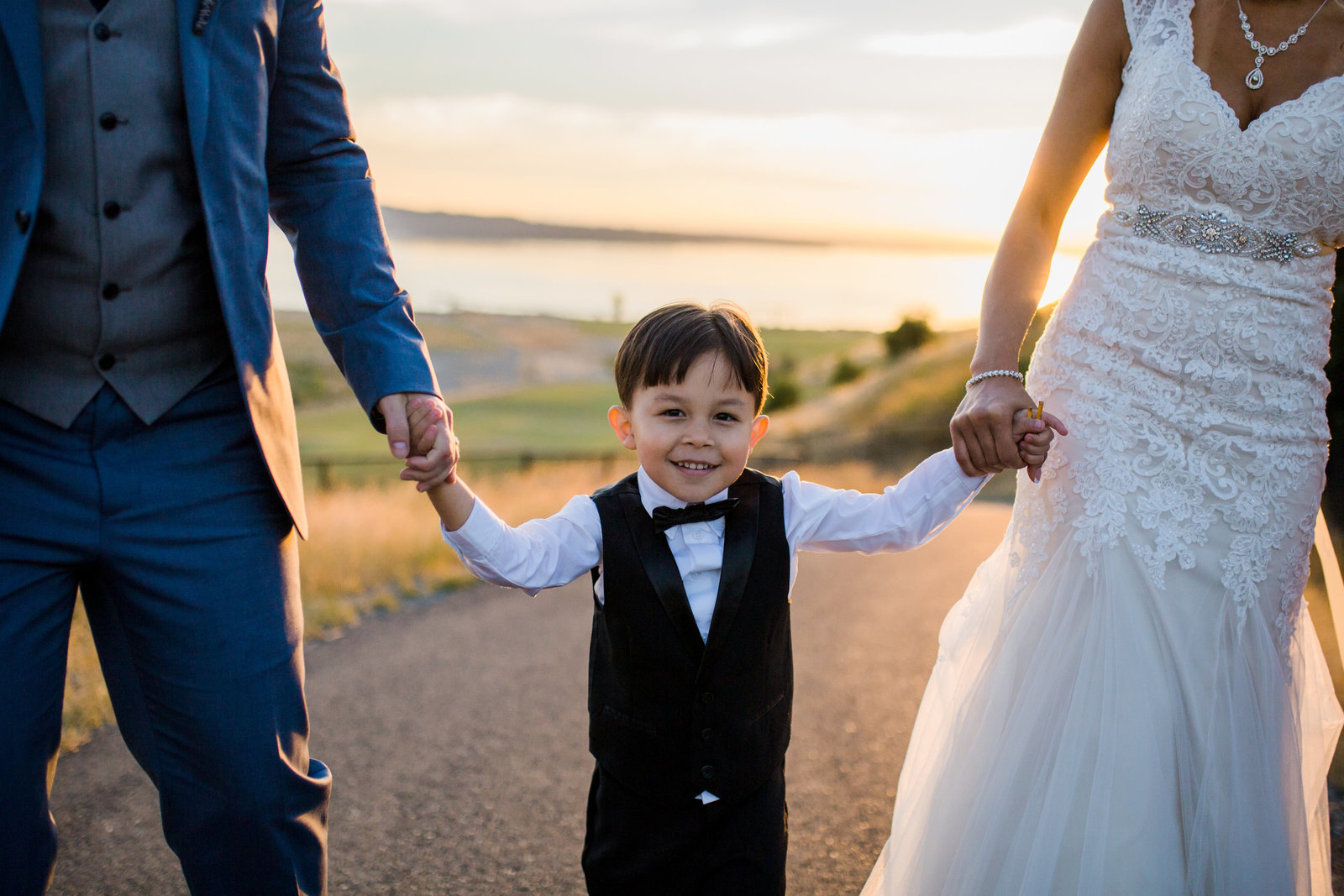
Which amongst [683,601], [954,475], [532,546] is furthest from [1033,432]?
[532,546]

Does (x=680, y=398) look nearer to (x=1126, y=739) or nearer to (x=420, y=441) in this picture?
(x=420, y=441)

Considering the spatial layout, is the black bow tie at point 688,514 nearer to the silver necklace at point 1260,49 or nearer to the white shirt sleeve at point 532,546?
the white shirt sleeve at point 532,546

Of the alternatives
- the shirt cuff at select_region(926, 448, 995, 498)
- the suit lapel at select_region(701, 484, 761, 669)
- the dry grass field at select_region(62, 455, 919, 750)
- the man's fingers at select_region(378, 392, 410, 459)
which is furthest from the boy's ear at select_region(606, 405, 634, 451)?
the dry grass field at select_region(62, 455, 919, 750)

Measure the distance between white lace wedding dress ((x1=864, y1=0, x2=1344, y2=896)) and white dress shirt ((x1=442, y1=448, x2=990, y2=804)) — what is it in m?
0.30

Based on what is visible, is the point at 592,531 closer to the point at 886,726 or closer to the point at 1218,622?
the point at 1218,622

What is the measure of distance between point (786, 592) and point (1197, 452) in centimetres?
98

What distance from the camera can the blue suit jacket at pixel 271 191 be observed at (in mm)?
1618

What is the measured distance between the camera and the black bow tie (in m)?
2.24

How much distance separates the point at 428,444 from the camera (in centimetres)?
204

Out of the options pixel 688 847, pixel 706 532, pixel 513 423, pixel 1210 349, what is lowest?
pixel 513 423

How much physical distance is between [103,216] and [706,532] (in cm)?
135

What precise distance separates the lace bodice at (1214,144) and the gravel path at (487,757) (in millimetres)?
Answer: 2293

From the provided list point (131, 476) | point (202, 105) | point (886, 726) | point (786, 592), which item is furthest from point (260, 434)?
point (886, 726)

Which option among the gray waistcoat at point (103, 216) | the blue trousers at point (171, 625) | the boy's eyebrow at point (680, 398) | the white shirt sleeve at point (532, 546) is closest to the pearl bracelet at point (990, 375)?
the boy's eyebrow at point (680, 398)
